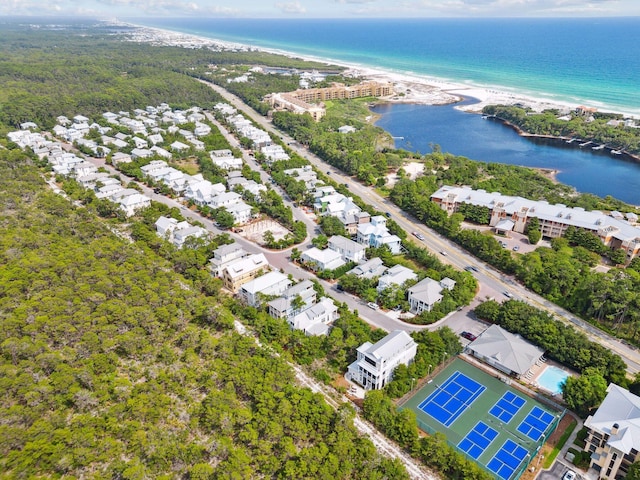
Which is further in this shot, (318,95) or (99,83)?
(318,95)

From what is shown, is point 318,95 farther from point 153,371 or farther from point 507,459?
point 507,459

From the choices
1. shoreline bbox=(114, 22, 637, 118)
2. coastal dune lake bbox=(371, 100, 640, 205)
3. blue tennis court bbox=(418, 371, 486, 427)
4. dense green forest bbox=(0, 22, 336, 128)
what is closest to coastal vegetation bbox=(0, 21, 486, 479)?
blue tennis court bbox=(418, 371, 486, 427)

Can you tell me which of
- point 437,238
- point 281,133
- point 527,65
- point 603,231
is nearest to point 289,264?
point 437,238

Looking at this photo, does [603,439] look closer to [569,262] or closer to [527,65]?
[569,262]

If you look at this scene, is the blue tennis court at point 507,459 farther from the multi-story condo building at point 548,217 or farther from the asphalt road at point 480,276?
the multi-story condo building at point 548,217

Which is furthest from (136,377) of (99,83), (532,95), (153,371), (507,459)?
(532,95)

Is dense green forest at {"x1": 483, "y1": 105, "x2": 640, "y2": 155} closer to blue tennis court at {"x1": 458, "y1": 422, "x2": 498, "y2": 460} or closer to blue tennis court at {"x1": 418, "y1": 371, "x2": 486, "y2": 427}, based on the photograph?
blue tennis court at {"x1": 418, "y1": 371, "x2": 486, "y2": 427}
